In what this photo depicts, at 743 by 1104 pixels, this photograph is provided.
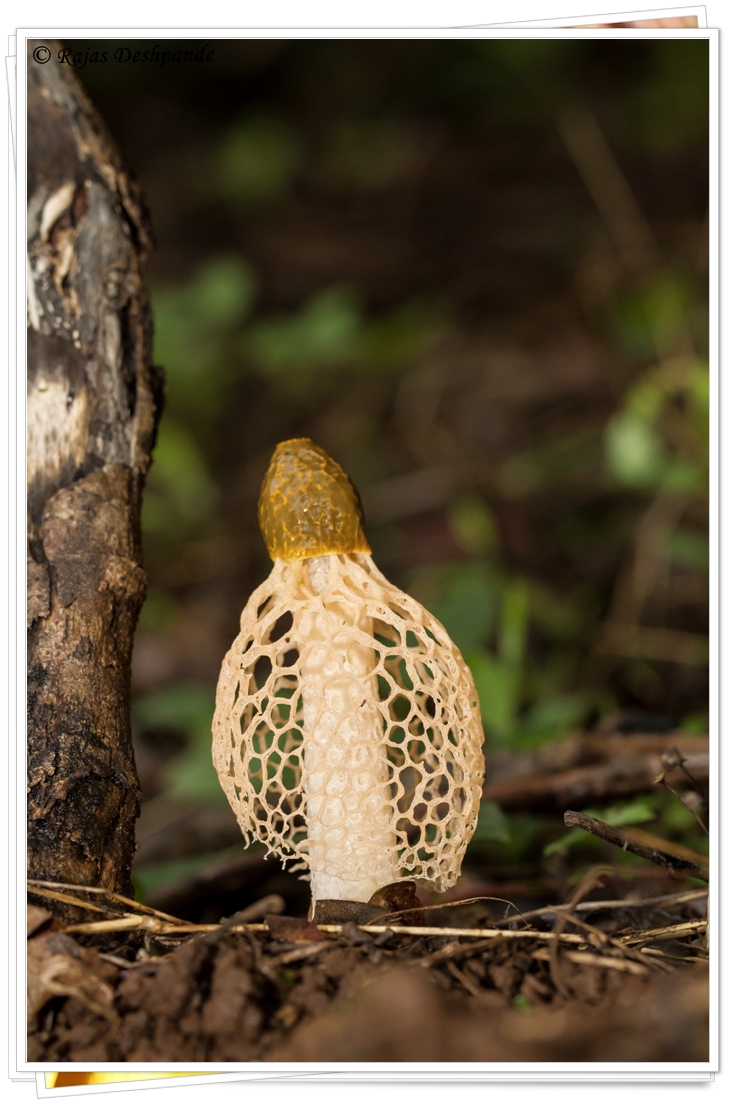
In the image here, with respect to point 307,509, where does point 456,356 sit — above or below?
above

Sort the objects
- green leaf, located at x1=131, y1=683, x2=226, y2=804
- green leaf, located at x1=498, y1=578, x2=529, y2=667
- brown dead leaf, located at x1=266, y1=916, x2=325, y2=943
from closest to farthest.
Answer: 1. brown dead leaf, located at x1=266, y1=916, x2=325, y2=943
2. green leaf, located at x1=131, y1=683, x2=226, y2=804
3. green leaf, located at x1=498, y1=578, x2=529, y2=667

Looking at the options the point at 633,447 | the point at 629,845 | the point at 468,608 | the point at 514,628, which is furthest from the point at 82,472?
the point at 633,447

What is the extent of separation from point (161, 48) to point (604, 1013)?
2.54 meters

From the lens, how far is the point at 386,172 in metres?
9.03

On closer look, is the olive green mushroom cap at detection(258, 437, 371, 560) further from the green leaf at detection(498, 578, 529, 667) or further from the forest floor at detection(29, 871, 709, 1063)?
the green leaf at detection(498, 578, 529, 667)

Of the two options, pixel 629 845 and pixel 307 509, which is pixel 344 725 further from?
pixel 629 845

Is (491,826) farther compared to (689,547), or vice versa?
(689,547)

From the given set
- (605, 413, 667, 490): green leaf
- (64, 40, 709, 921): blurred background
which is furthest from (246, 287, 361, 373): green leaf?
(605, 413, 667, 490): green leaf

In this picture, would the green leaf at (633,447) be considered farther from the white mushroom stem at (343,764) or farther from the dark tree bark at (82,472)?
the white mushroom stem at (343,764)

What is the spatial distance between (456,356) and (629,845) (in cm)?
630

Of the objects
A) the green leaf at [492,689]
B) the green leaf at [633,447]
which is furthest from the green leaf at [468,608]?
the green leaf at [633,447]

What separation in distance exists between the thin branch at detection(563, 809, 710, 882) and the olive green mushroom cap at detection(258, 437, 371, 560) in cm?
80

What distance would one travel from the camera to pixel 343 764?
2.08 metres

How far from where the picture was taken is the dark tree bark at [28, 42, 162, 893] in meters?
1.97
